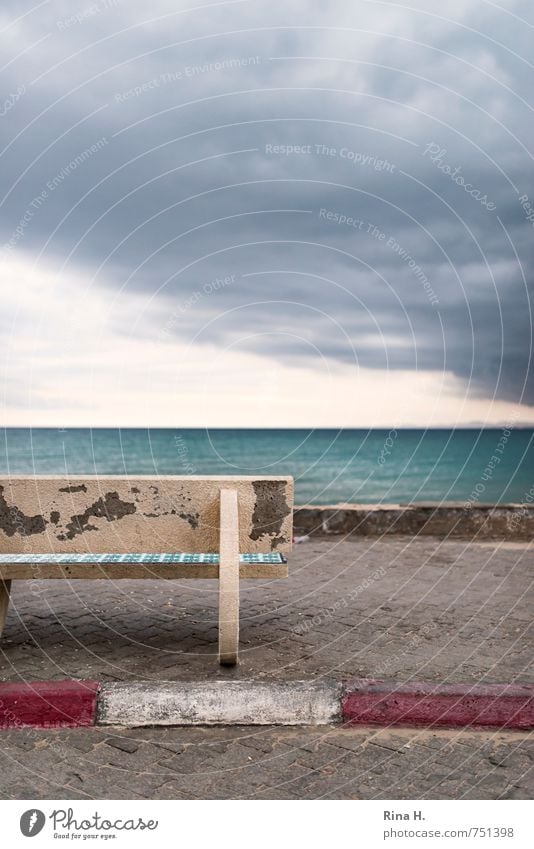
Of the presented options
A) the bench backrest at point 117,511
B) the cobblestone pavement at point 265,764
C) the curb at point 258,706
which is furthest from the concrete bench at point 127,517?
the cobblestone pavement at point 265,764

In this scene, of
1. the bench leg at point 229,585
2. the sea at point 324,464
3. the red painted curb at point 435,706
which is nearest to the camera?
the red painted curb at point 435,706

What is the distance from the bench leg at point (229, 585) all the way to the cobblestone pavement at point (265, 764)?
2.50 feet

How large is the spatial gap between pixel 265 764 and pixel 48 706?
1284 millimetres

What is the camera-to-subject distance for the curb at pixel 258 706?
3984 millimetres

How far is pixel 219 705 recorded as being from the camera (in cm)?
407

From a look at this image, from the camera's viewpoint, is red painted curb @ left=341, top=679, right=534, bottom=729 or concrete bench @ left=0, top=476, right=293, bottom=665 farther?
concrete bench @ left=0, top=476, right=293, bottom=665

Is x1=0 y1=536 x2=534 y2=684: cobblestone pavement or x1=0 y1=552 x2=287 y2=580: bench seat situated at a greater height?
x1=0 y1=552 x2=287 y2=580: bench seat

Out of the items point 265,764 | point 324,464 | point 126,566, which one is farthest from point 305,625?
point 324,464

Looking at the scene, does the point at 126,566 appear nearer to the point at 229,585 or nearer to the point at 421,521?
the point at 229,585

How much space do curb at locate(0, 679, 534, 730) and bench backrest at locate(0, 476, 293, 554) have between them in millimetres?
978

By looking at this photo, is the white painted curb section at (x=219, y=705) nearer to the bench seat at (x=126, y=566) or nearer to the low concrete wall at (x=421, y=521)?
the bench seat at (x=126, y=566)

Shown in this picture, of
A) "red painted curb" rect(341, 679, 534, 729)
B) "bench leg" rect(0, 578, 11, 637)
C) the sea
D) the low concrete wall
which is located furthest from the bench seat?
the sea

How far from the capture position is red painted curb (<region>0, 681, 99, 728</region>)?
3.97 m

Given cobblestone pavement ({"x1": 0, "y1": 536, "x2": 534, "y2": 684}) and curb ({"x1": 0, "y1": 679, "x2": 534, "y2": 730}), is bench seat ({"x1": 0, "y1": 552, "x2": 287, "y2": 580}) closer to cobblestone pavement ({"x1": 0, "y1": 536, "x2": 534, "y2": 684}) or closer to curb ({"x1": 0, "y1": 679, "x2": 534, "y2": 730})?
cobblestone pavement ({"x1": 0, "y1": 536, "x2": 534, "y2": 684})
